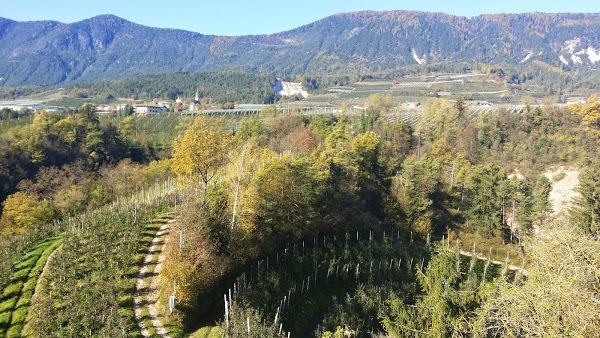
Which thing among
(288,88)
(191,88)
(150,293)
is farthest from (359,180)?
(288,88)

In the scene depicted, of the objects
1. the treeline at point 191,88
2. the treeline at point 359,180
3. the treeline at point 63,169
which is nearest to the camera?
the treeline at point 359,180

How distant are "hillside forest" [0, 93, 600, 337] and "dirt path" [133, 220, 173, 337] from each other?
115mm

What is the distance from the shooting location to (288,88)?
182 metres

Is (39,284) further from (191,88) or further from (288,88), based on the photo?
(288,88)

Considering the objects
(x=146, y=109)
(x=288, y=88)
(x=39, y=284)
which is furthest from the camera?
(x=288, y=88)

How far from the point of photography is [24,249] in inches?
1008

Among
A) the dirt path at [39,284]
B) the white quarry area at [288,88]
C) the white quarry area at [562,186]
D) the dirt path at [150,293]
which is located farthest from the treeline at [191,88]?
the dirt path at [150,293]

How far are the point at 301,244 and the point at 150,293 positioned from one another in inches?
444

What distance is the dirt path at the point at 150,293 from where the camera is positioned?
17812mm

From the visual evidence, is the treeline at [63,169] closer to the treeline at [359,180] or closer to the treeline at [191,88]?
the treeline at [359,180]

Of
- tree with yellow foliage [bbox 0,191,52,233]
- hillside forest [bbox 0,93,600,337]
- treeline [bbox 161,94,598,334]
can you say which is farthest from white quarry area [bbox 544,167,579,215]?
tree with yellow foliage [bbox 0,191,52,233]

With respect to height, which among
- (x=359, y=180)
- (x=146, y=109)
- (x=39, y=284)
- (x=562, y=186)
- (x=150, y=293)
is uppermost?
(x=146, y=109)

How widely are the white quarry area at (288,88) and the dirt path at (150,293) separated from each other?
148153 mm

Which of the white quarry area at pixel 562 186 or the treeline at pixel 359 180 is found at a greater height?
the treeline at pixel 359 180
